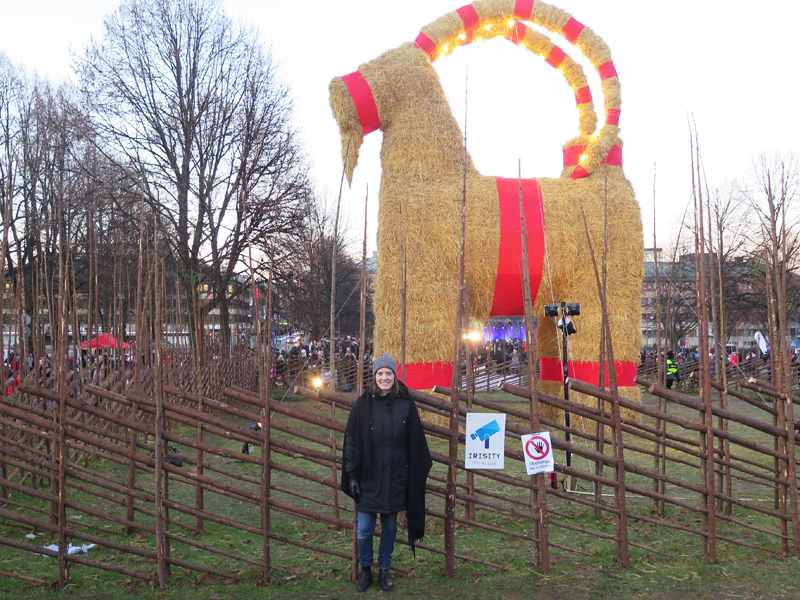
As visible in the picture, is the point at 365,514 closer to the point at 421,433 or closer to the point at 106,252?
the point at 421,433

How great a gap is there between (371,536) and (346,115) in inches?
210

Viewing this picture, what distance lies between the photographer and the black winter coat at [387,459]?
3162mm

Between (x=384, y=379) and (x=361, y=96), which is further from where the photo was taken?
(x=361, y=96)

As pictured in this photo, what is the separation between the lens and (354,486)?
316 centimetres

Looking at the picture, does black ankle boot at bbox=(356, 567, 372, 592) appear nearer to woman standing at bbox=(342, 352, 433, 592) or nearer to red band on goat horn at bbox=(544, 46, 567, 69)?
woman standing at bbox=(342, 352, 433, 592)

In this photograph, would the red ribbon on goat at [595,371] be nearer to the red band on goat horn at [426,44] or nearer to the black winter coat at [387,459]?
the red band on goat horn at [426,44]

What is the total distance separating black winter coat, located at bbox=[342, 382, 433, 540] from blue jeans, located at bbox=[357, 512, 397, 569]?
9cm

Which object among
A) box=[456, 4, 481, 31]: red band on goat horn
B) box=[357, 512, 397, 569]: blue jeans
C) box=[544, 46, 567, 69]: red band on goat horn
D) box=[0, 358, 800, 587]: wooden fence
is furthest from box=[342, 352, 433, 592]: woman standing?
box=[544, 46, 567, 69]: red band on goat horn

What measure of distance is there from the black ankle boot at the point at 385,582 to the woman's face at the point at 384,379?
96cm

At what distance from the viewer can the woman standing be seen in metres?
3.17

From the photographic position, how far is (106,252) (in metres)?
16.5

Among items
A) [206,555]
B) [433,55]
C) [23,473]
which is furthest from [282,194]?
[206,555]

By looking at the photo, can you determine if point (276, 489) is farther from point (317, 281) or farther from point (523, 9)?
point (317, 281)

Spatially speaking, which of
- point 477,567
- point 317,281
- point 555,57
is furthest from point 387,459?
point 317,281
